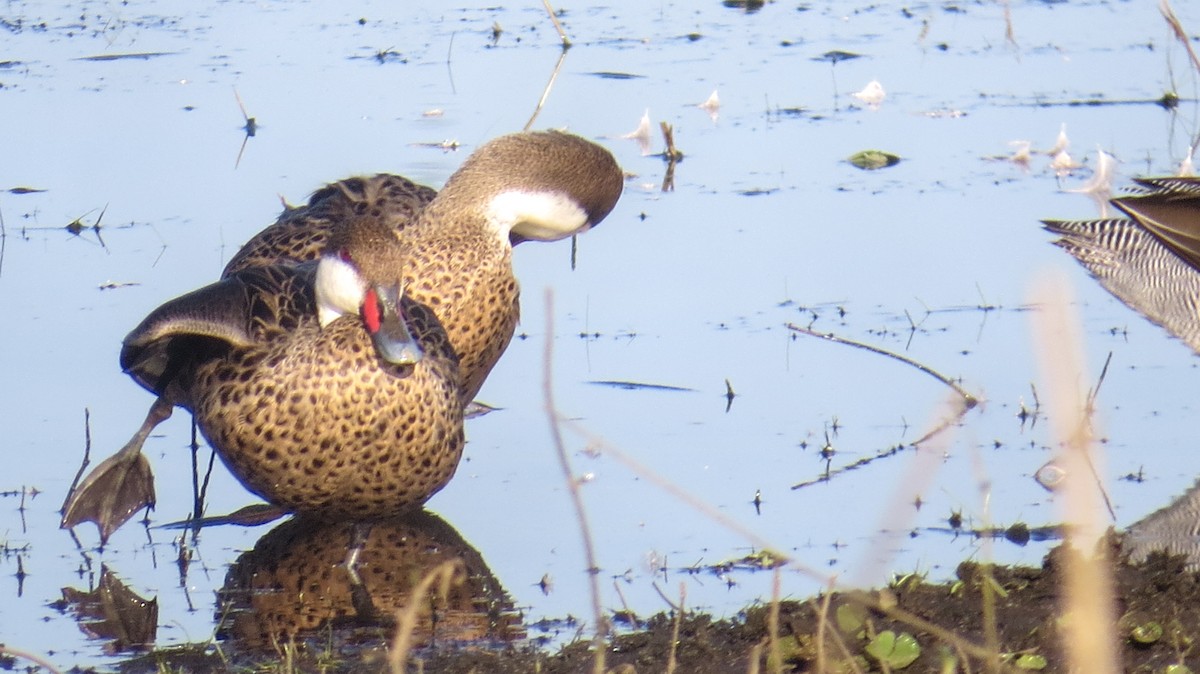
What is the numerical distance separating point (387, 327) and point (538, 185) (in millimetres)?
1276

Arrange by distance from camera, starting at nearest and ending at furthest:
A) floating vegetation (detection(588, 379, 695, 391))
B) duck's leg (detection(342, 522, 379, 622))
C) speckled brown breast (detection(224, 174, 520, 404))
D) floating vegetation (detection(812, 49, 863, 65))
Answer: duck's leg (detection(342, 522, 379, 622)) → speckled brown breast (detection(224, 174, 520, 404)) → floating vegetation (detection(588, 379, 695, 391)) → floating vegetation (detection(812, 49, 863, 65))

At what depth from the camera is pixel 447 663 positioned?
147 inches

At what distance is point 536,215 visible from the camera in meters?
5.73

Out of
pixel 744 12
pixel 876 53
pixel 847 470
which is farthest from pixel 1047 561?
pixel 744 12

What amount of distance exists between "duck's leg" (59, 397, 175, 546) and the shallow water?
0.23ft

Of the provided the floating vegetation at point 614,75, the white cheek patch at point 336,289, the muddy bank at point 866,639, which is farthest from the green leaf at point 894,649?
the floating vegetation at point 614,75

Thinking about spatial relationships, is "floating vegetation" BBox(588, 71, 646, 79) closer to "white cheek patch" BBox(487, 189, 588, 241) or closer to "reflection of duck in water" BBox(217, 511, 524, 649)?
"white cheek patch" BBox(487, 189, 588, 241)

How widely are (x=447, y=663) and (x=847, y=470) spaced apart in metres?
1.56

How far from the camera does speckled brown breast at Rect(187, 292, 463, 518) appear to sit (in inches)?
179

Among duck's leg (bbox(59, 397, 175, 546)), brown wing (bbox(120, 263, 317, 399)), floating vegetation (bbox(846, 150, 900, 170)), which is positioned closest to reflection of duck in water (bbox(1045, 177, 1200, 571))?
floating vegetation (bbox(846, 150, 900, 170))

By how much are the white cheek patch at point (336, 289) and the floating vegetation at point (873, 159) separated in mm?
3644

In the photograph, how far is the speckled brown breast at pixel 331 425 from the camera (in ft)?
14.9

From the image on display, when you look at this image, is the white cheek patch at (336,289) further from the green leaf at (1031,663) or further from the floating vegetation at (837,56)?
the floating vegetation at (837,56)

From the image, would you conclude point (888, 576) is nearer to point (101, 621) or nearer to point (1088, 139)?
point (101, 621)
